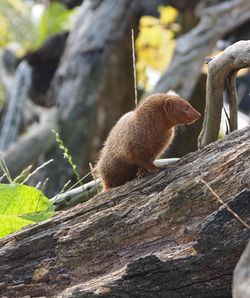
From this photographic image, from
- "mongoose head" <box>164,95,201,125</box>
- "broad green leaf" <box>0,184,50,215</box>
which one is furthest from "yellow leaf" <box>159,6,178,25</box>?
"broad green leaf" <box>0,184,50,215</box>

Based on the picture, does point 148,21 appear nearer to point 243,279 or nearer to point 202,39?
point 202,39

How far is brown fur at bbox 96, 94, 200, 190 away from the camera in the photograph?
338 cm

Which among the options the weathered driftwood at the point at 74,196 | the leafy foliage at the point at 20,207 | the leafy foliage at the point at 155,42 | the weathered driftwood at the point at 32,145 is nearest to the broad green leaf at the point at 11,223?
the leafy foliage at the point at 20,207

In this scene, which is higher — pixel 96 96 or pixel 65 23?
pixel 65 23

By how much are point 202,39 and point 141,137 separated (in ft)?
19.0

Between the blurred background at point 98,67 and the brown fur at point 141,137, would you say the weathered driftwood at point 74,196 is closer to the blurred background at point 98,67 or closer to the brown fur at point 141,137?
the brown fur at point 141,137

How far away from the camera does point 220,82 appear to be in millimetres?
3184

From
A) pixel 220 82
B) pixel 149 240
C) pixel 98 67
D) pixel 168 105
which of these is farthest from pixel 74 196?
pixel 98 67

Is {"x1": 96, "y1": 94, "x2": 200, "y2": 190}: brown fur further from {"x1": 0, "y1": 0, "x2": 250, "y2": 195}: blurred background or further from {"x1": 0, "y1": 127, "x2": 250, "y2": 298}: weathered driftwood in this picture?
{"x1": 0, "y1": 0, "x2": 250, "y2": 195}: blurred background

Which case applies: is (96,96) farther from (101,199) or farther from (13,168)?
(101,199)

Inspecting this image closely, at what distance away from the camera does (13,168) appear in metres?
8.22

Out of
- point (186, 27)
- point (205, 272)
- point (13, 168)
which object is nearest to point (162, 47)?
point (186, 27)

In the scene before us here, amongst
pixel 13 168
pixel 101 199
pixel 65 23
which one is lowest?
pixel 13 168

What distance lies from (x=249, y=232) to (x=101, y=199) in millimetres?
819
